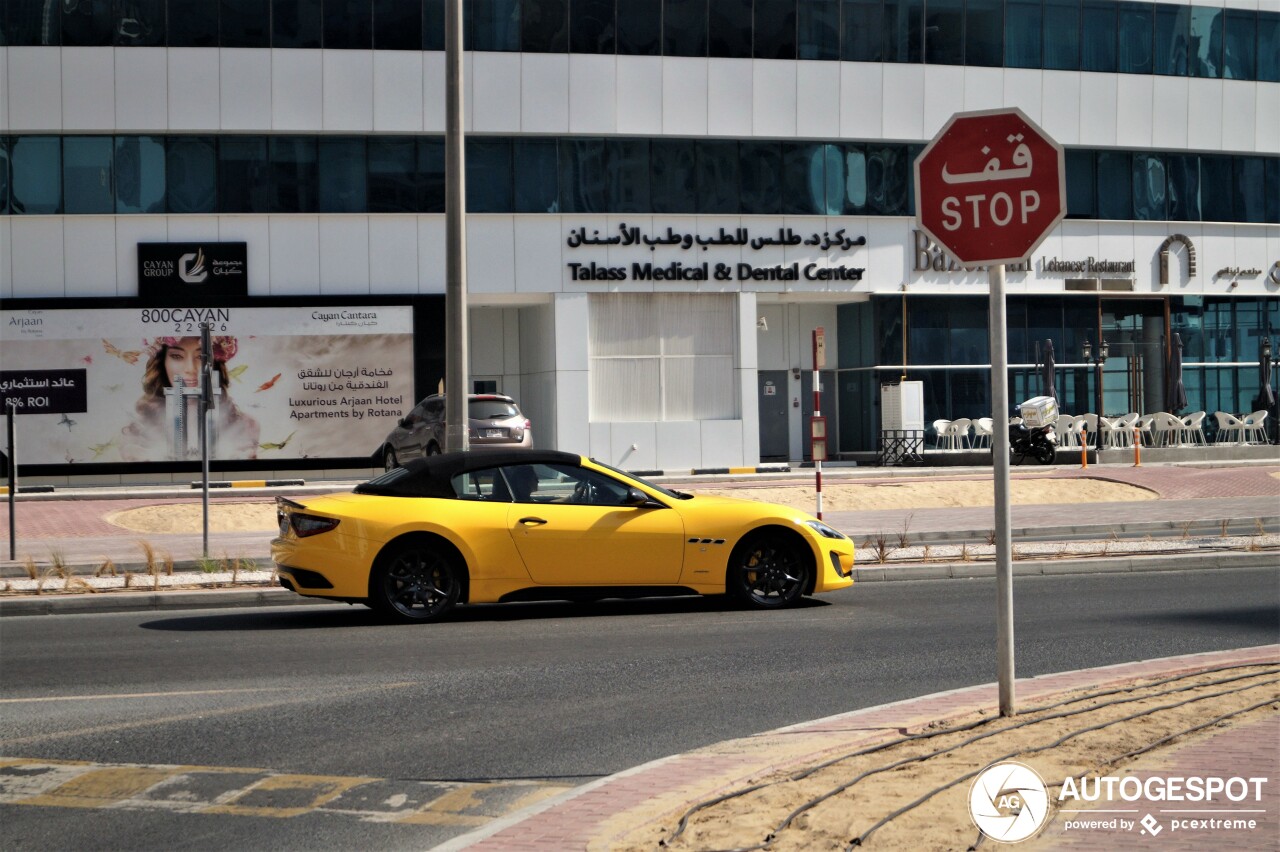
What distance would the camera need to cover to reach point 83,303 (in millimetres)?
35344

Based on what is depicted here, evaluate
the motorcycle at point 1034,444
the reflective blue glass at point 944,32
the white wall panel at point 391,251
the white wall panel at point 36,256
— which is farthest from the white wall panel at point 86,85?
the motorcycle at point 1034,444

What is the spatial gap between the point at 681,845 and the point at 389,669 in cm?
534

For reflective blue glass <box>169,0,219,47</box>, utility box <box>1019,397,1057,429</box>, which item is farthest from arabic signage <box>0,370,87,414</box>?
utility box <box>1019,397,1057,429</box>

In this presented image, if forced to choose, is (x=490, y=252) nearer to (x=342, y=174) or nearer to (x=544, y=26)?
(x=342, y=174)

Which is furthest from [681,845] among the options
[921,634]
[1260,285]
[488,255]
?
[1260,285]

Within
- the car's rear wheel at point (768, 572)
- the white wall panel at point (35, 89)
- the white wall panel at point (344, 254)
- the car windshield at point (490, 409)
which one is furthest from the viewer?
the white wall panel at point (344, 254)

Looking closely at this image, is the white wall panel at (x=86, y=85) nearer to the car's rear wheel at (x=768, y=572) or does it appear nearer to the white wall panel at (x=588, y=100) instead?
the white wall panel at (x=588, y=100)

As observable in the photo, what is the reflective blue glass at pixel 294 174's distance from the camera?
35969mm

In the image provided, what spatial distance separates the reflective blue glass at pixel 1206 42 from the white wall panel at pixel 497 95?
62.4 feet

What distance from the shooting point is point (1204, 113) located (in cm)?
4166

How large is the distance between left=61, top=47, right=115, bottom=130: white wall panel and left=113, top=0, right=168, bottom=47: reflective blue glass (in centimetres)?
48

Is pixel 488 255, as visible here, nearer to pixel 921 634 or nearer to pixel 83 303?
pixel 83 303

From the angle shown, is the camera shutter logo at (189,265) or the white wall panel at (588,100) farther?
the white wall panel at (588,100)

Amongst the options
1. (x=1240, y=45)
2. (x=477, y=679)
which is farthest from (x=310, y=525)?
(x=1240, y=45)
